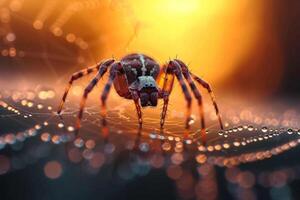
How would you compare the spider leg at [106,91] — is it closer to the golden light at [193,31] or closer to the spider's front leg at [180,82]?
the spider's front leg at [180,82]

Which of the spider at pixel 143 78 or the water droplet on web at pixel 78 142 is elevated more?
the spider at pixel 143 78

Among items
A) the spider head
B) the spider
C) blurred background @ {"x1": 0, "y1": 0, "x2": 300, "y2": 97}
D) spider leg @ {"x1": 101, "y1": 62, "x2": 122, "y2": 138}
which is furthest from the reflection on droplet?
blurred background @ {"x1": 0, "y1": 0, "x2": 300, "y2": 97}

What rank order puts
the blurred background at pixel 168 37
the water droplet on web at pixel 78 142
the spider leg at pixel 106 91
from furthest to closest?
the blurred background at pixel 168 37, the spider leg at pixel 106 91, the water droplet on web at pixel 78 142

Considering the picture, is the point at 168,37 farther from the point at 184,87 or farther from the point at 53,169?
the point at 53,169

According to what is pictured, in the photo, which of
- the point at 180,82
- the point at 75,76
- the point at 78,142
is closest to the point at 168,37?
the point at 75,76

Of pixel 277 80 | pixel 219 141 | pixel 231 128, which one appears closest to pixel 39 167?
pixel 219 141

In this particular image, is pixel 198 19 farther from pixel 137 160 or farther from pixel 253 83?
pixel 137 160

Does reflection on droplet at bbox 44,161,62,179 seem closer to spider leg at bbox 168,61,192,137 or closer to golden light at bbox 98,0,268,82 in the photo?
spider leg at bbox 168,61,192,137

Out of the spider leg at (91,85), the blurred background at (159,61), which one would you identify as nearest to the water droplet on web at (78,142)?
the blurred background at (159,61)

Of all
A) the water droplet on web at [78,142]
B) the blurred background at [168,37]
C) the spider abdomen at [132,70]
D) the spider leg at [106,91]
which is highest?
the blurred background at [168,37]
